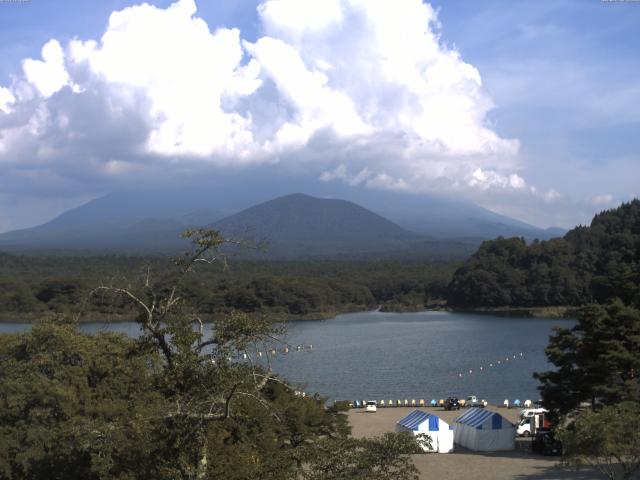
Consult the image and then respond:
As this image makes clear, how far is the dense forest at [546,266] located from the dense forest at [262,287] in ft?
14.1

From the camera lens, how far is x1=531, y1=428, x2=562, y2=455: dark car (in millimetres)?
14625

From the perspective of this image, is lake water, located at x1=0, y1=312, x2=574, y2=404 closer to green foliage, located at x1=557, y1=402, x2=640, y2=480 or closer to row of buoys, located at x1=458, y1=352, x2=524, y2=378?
row of buoys, located at x1=458, y1=352, x2=524, y2=378

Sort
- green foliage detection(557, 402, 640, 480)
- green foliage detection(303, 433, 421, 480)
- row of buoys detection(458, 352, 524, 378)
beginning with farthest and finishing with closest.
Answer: row of buoys detection(458, 352, 524, 378)
green foliage detection(557, 402, 640, 480)
green foliage detection(303, 433, 421, 480)

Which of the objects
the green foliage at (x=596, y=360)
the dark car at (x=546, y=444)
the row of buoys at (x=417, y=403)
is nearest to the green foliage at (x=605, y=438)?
the green foliage at (x=596, y=360)

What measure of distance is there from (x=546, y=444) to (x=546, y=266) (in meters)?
47.5

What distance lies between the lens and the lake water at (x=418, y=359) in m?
26.2

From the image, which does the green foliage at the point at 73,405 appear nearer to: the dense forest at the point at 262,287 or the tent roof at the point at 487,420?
the tent roof at the point at 487,420

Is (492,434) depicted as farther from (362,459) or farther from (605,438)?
(362,459)

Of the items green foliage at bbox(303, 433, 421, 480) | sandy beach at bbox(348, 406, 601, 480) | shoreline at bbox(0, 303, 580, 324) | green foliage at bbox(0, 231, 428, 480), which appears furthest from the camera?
shoreline at bbox(0, 303, 580, 324)

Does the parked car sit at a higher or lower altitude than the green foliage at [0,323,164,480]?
lower

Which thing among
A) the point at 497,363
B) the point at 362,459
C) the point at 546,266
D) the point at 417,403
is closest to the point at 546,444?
the point at 417,403

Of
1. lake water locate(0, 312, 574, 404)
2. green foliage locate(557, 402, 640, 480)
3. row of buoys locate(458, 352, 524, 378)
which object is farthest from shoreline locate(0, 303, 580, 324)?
green foliage locate(557, 402, 640, 480)

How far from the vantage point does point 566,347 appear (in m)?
15.3

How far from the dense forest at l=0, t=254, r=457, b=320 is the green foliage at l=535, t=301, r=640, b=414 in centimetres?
2602
